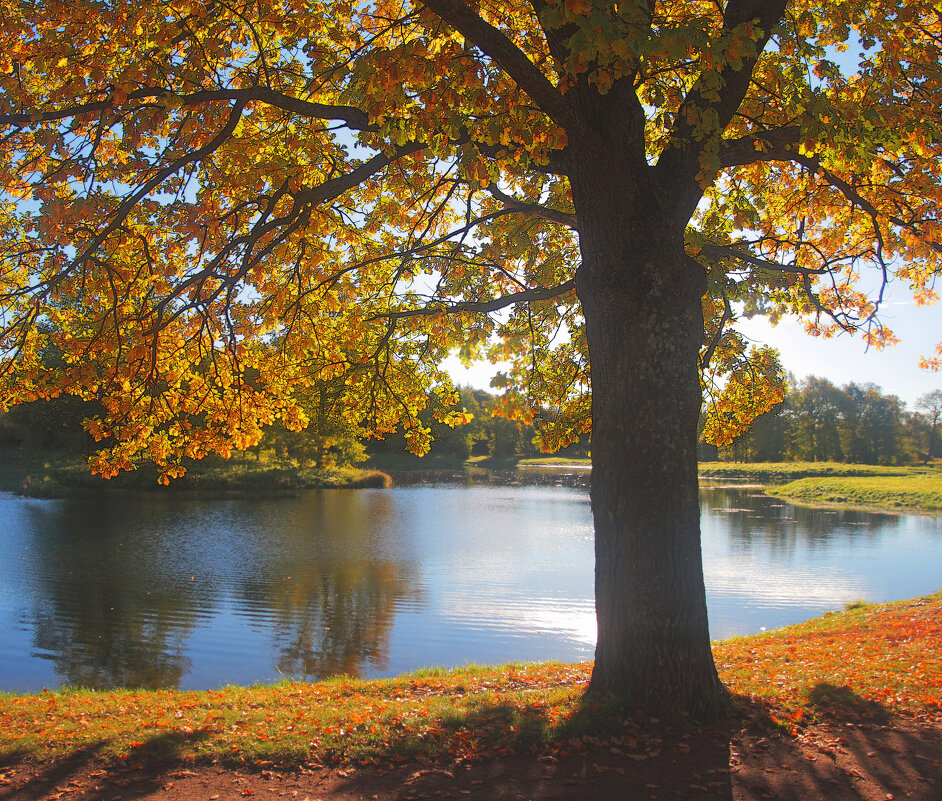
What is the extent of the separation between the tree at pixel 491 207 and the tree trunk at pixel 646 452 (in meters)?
0.02

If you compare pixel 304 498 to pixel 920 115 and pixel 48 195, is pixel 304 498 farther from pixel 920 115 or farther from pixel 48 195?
pixel 920 115

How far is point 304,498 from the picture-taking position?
112 feet

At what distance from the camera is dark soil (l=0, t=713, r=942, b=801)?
13.5 ft

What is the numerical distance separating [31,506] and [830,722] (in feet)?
107

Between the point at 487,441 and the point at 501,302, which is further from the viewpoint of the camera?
the point at 487,441

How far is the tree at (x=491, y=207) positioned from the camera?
5.13 metres

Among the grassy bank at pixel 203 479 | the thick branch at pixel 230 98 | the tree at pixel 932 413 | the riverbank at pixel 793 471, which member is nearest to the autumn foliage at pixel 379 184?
the thick branch at pixel 230 98

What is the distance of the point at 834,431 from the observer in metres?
75.6

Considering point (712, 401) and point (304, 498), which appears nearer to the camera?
point (712, 401)

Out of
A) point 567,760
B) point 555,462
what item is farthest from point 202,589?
point 555,462

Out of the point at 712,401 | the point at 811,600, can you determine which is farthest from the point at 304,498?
the point at 712,401

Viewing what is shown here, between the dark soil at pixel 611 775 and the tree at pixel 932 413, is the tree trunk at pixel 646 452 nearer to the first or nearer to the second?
the dark soil at pixel 611 775

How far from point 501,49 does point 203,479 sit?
35.2 m

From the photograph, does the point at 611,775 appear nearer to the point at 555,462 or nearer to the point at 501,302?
the point at 501,302
